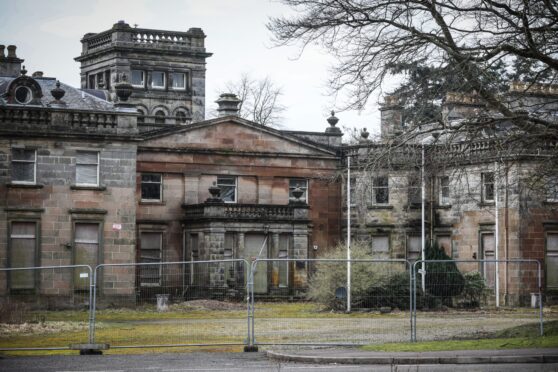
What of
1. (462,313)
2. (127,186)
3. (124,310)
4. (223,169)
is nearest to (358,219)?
(223,169)

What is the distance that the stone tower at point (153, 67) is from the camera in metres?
81.5

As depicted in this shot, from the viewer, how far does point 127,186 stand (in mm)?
51625

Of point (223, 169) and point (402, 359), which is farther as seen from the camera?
point (223, 169)

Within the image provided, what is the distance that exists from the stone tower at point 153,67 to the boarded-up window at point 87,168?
28714 millimetres

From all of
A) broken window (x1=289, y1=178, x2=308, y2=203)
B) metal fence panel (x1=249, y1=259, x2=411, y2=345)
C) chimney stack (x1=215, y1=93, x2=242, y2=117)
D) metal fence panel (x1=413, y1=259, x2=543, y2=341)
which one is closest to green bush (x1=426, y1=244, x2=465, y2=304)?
metal fence panel (x1=413, y1=259, x2=543, y2=341)

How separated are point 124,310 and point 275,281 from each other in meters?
18.8

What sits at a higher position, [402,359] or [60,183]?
[60,183]

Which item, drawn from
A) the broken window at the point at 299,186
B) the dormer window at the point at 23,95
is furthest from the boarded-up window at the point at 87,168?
the broken window at the point at 299,186

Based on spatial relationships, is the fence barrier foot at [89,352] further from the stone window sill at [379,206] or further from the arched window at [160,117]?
the arched window at [160,117]

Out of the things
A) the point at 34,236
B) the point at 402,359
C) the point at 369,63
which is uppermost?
the point at 369,63

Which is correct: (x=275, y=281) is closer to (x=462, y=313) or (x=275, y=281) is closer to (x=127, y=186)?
(x=127, y=186)

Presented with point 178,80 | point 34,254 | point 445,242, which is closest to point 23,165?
point 34,254

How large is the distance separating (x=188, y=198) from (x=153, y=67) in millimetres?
26984

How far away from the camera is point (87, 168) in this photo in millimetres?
51062
